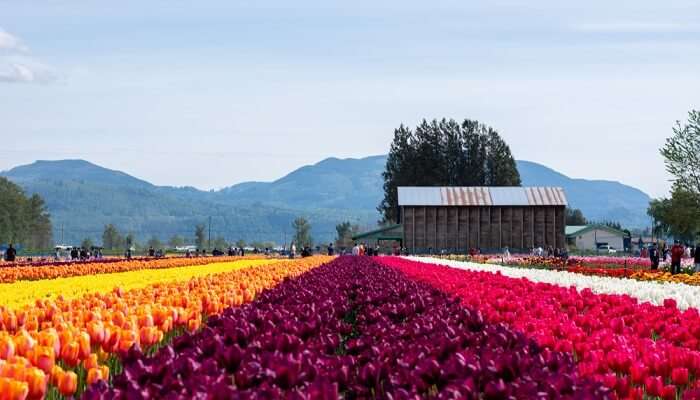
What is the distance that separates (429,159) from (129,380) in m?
108

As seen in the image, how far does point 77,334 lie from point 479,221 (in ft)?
265

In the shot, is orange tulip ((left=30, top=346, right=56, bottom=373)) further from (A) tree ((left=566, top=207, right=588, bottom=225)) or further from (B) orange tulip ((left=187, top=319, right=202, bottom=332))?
(A) tree ((left=566, top=207, right=588, bottom=225))

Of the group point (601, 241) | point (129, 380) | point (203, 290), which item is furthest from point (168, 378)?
point (601, 241)

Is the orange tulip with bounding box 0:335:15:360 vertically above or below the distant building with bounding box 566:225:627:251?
below

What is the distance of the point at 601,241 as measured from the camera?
131 metres

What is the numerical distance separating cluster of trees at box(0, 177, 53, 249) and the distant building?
73.1 metres

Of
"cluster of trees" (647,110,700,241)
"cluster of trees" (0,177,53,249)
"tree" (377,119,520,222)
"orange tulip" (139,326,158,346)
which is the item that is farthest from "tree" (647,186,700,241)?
"cluster of trees" (0,177,53,249)

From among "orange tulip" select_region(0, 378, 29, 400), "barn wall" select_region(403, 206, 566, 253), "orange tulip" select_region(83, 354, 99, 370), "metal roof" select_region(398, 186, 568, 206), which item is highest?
"metal roof" select_region(398, 186, 568, 206)

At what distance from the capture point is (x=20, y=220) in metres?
137

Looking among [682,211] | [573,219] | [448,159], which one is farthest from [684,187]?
[573,219]

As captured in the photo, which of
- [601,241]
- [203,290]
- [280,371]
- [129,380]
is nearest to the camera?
[129,380]

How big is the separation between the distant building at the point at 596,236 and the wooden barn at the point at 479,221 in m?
35.5

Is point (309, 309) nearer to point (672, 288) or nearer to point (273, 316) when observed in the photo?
point (273, 316)

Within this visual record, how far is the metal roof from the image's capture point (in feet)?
284
